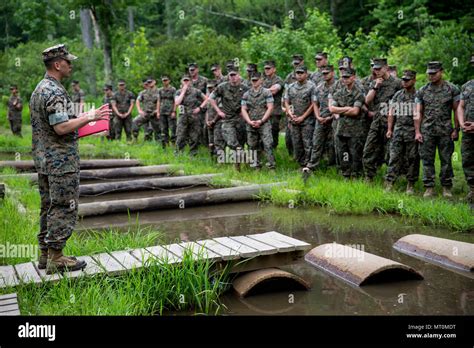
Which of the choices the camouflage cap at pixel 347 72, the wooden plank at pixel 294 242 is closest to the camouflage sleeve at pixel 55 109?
the wooden plank at pixel 294 242

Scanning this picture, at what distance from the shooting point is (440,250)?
21.1 feet

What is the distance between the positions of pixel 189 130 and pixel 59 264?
994cm

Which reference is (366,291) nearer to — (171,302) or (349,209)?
(171,302)

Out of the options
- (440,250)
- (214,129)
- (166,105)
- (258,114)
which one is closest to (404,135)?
(258,114)

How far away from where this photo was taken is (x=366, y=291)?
18.1ft

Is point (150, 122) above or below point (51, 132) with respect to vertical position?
above

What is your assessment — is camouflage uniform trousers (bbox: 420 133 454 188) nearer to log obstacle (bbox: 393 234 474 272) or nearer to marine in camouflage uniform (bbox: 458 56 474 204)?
marine in camouflage uniform (bbox: 458 56 474 204)

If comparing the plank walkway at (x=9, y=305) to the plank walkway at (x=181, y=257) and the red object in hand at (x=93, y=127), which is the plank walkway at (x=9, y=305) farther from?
the red object in hand at (x=93, y=127)

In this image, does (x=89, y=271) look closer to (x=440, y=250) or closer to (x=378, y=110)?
(x=440, y=250)

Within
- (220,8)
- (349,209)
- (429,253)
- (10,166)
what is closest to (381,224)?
(349,209)

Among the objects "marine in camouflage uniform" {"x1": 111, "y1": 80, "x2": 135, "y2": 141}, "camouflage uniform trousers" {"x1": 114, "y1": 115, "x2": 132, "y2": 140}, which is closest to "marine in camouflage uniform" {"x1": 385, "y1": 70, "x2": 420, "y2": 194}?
"marine in camouflage uniform" {"x1": 111, "y1": 80, "x2": 135, "y2": 141}

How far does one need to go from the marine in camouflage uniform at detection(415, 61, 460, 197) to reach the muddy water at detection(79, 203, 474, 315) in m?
1.78

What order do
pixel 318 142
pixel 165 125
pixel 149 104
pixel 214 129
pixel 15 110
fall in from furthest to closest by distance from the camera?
1. pixel 15 110
2. pixel 149 104
3. pixel 165 125
4. pixel 214 129
5. pixel 318 142

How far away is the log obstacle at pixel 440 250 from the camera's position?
611cm
